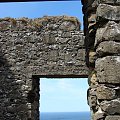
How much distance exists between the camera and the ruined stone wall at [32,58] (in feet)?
26.6

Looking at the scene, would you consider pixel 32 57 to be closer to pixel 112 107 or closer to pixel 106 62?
pixel 106 62

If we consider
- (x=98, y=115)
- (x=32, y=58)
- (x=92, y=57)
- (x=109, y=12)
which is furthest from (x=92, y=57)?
(x=32, y=58)

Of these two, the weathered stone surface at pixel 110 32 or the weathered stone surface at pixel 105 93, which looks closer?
the weathered stone surface at pixel 105 93

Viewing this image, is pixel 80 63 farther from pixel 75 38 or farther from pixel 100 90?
pixel 100 90

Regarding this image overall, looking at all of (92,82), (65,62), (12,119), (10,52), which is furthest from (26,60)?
(92,82)

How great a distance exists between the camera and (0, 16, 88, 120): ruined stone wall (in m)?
8.09

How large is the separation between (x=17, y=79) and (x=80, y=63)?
161 cm

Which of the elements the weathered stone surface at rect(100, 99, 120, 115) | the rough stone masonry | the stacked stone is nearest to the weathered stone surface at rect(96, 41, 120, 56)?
the stacked stone

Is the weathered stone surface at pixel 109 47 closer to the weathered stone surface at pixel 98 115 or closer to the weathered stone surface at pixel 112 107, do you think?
the weathered stone surface at pixel 112 107

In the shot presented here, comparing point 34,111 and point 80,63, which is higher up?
Answer: point 80,63

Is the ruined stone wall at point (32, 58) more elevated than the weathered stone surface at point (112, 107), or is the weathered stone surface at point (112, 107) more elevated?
the ruined stone wall at point (32, 58)

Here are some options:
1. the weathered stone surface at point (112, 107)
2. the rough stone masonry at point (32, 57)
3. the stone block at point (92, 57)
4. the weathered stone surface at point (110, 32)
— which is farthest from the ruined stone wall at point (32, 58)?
the weathered stone surface at point (112, 107)

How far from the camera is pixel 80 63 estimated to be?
8078 mm

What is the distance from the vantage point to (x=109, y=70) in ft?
10.7
